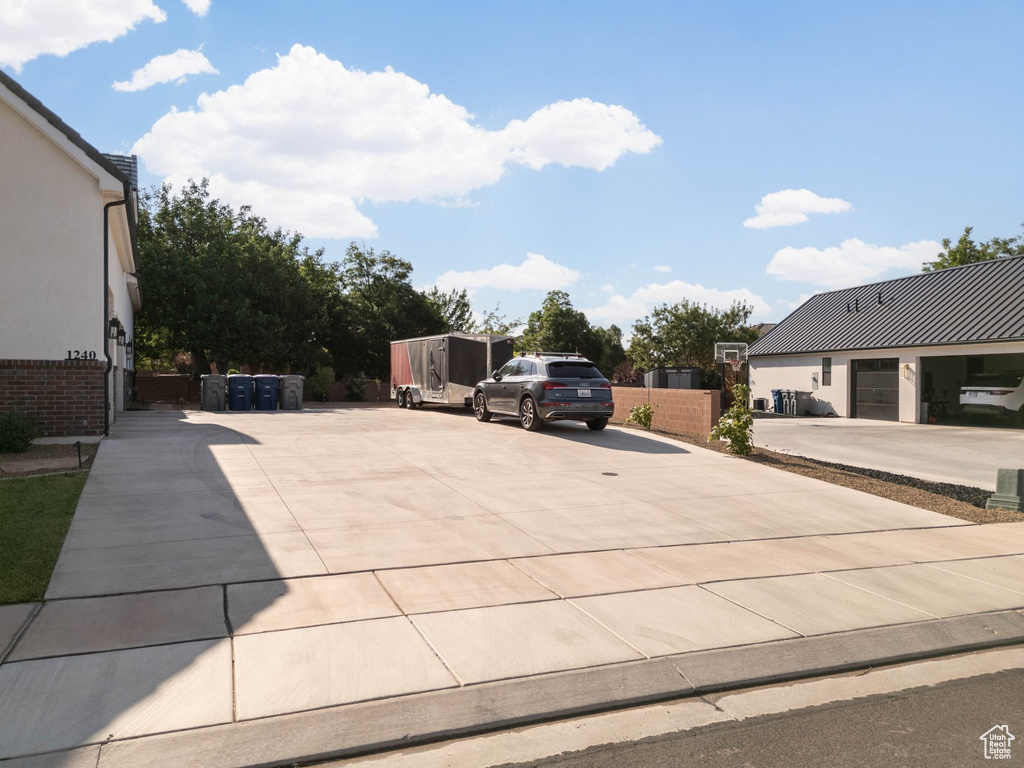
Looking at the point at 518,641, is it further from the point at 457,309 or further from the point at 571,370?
the point at 457,309

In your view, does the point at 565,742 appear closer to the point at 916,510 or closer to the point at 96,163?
the point at 916,510

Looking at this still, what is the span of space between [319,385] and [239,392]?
8.93 m

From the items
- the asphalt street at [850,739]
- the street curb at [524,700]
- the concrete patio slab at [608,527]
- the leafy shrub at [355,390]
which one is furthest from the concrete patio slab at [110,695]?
the leafy shrub at [355,390]

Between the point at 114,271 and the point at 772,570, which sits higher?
the point at 114,271

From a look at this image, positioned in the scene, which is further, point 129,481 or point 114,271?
point 114,271

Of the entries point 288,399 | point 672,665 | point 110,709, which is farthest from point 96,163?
point 672,665

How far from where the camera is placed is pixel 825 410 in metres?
32.4

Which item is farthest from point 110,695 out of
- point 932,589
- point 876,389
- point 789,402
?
point 789,402

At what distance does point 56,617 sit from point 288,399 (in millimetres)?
19840

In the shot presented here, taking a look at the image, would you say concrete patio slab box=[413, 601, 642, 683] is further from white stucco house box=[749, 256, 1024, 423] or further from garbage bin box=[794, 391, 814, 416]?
garbage bin box=[794, 391, 814, 416]

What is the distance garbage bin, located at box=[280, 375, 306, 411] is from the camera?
80.7 ft

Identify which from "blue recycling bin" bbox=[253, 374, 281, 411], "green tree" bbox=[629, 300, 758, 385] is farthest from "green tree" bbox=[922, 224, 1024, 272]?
"blue recycling bin" bbox=[253, 374, 281, 411]

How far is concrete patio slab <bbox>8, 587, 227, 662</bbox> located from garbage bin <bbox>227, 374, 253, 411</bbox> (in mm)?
18857

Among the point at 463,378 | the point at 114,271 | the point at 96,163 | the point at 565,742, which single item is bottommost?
the point at 565,742
